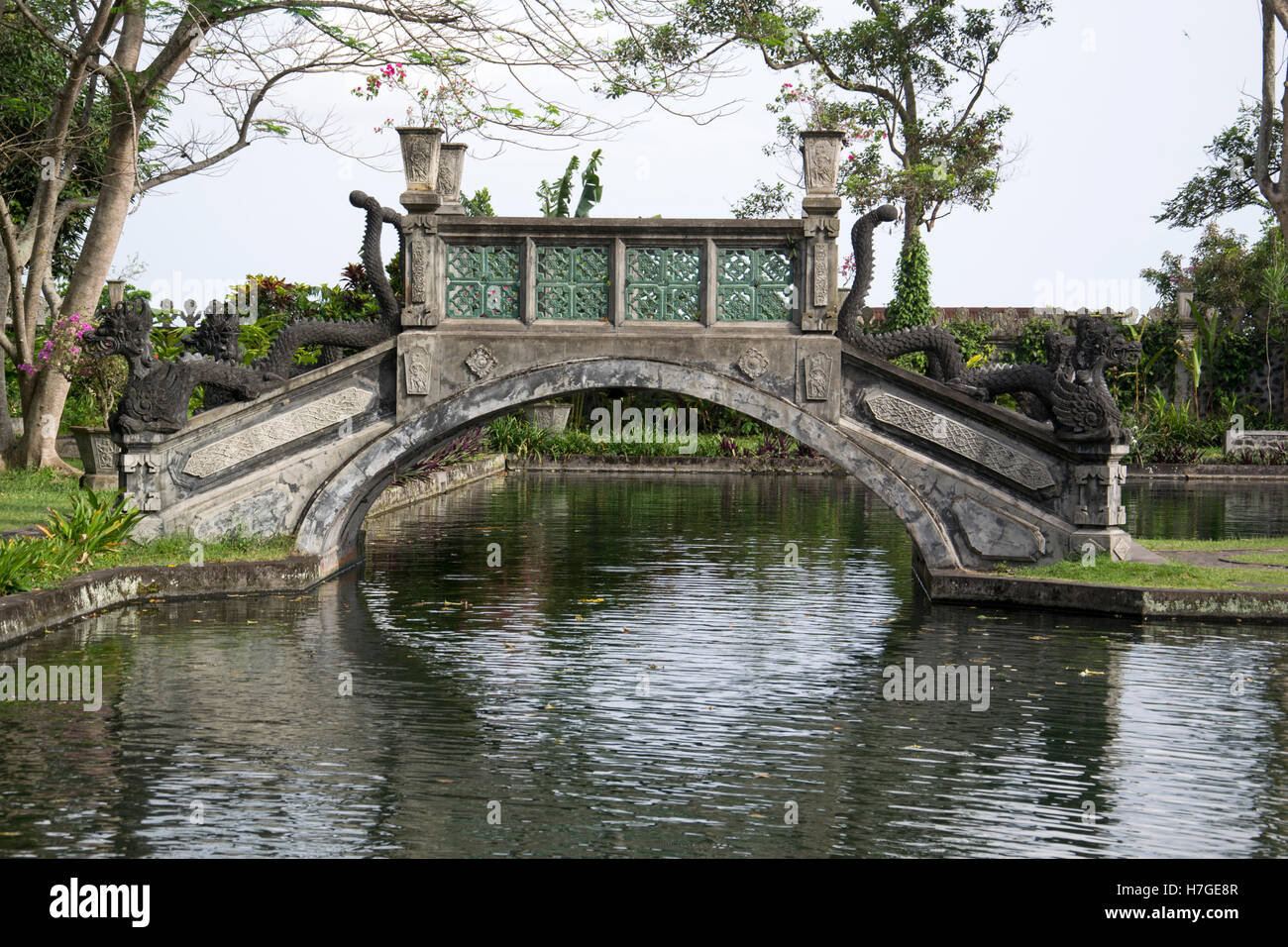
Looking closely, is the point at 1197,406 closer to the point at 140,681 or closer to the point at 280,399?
the point at 280,399

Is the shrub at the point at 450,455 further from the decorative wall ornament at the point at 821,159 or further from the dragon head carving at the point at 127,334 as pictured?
the decorative wall ornament at the point at 821,159

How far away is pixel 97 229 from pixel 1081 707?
16479mm

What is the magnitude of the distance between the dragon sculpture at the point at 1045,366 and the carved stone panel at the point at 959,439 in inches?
14.7

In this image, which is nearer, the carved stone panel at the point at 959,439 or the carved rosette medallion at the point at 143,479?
the carved stone panel at the point at 959,439

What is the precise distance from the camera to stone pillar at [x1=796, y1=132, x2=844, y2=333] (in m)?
14.8

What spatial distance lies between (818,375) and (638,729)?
6.35 meters

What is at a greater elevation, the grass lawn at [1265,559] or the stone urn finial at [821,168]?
the stone urn finial at [821,168]

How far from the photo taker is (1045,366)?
1488 centimetres

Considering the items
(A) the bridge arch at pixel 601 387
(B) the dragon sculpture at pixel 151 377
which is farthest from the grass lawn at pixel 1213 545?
(B) the dragon sculpture at pixel 151 377

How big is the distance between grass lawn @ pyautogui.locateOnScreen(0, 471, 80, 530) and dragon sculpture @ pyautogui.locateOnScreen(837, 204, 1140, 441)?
313 inches

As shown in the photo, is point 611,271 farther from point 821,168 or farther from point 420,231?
point 821,168

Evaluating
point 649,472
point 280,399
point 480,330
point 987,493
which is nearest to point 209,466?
point 280,399

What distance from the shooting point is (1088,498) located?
14.5 meters
